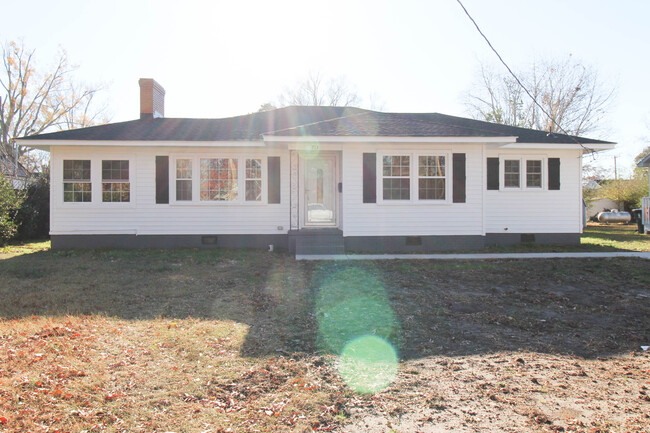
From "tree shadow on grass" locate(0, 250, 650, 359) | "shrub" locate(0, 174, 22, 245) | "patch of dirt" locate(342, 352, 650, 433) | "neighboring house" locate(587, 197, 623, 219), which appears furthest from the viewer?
"neighboring house" locate(587, 197, 623, 219)

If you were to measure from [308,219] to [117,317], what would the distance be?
774 cm

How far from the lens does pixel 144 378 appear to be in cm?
400

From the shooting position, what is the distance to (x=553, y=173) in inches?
555

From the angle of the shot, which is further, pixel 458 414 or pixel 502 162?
pixel 502 162

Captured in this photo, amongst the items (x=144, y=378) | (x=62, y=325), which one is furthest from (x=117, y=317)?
(x=144, y=378)

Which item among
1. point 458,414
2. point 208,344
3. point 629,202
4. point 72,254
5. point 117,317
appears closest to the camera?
point 458,414

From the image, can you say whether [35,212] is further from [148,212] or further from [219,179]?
[219,179]

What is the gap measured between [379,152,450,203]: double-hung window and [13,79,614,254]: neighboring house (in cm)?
3

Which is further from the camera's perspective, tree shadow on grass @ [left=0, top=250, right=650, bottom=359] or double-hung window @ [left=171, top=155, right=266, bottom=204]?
double-hung window @ [left=171, top=155, right=266, bottom=204]

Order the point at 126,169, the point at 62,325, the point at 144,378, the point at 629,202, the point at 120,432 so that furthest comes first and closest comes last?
the point at 629,202, the point at 126,169, the point at 62,325, the point at 144,378, the point at 120,432

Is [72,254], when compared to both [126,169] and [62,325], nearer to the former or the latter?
[126,169]

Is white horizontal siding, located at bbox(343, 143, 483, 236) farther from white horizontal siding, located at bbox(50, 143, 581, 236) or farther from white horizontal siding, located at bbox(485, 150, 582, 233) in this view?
white horizontal siding, located at bbox(485, 150, 582, 233)

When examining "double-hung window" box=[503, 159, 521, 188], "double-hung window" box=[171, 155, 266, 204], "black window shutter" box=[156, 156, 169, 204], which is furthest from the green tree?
"black window shutter" box=[156, 156, 169, 204]

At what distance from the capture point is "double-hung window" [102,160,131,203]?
1322cm
